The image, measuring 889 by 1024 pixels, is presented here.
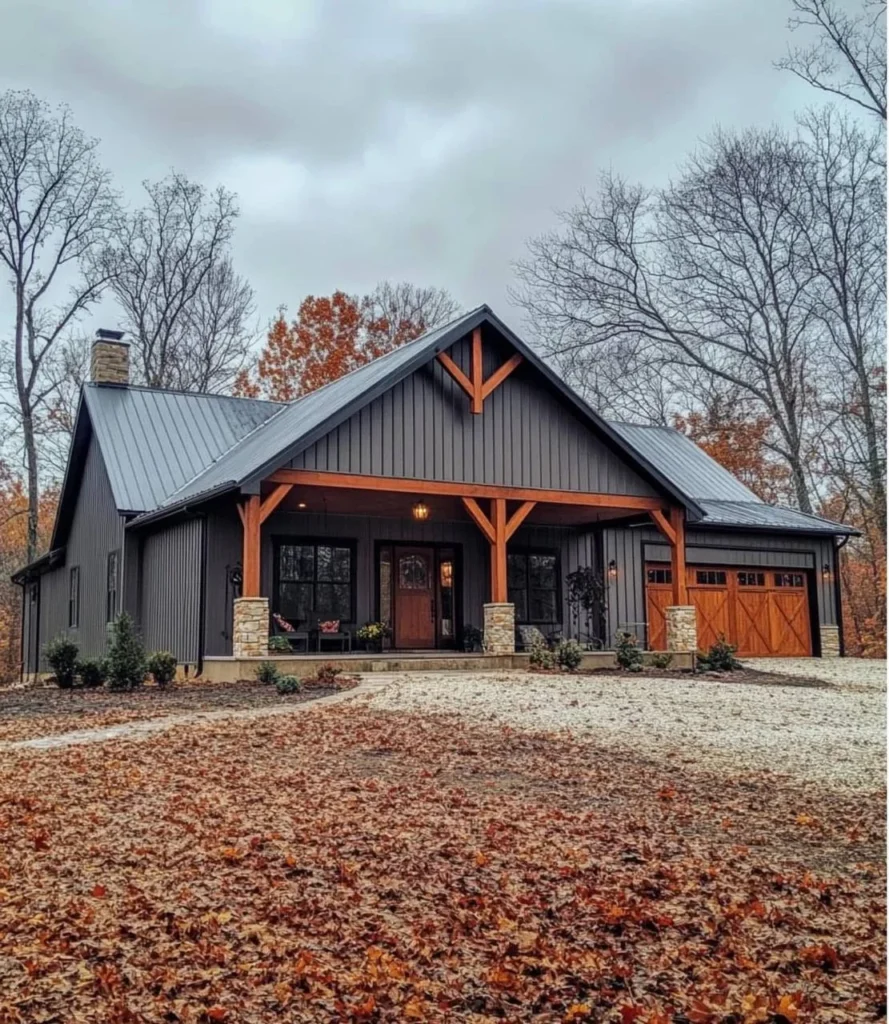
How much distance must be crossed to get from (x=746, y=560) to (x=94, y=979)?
60.2 feet

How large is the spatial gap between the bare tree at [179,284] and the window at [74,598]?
8.65 metres

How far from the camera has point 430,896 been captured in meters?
4.39

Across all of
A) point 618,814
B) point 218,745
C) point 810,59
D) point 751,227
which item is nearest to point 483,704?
point 218,745

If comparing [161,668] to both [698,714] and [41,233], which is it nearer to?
[698,714]

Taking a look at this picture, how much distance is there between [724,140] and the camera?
25562 millimetres

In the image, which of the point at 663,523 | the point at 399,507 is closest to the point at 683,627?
the point at 663,523

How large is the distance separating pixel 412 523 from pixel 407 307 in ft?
51.4

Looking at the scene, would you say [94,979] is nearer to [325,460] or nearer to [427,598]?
[325,460]

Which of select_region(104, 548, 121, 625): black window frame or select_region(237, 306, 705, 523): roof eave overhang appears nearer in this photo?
select_region(237, 306, 705, 523): roof eave overhang

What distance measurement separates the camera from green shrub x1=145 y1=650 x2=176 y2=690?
1305 centimetres

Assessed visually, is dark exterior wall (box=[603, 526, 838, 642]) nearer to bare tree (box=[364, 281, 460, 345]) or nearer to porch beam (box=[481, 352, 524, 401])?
porch beam (box=[481, 352, 524, 401])

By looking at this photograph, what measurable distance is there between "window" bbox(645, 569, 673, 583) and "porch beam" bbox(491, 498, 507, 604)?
5.08 m

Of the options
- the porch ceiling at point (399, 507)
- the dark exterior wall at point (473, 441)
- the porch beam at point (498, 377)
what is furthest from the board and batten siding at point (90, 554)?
the porch beam at point (498, 377)

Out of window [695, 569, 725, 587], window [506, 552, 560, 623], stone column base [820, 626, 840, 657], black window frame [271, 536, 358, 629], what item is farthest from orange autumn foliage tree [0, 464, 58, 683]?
stone column base [820, 626, 840, 657]
